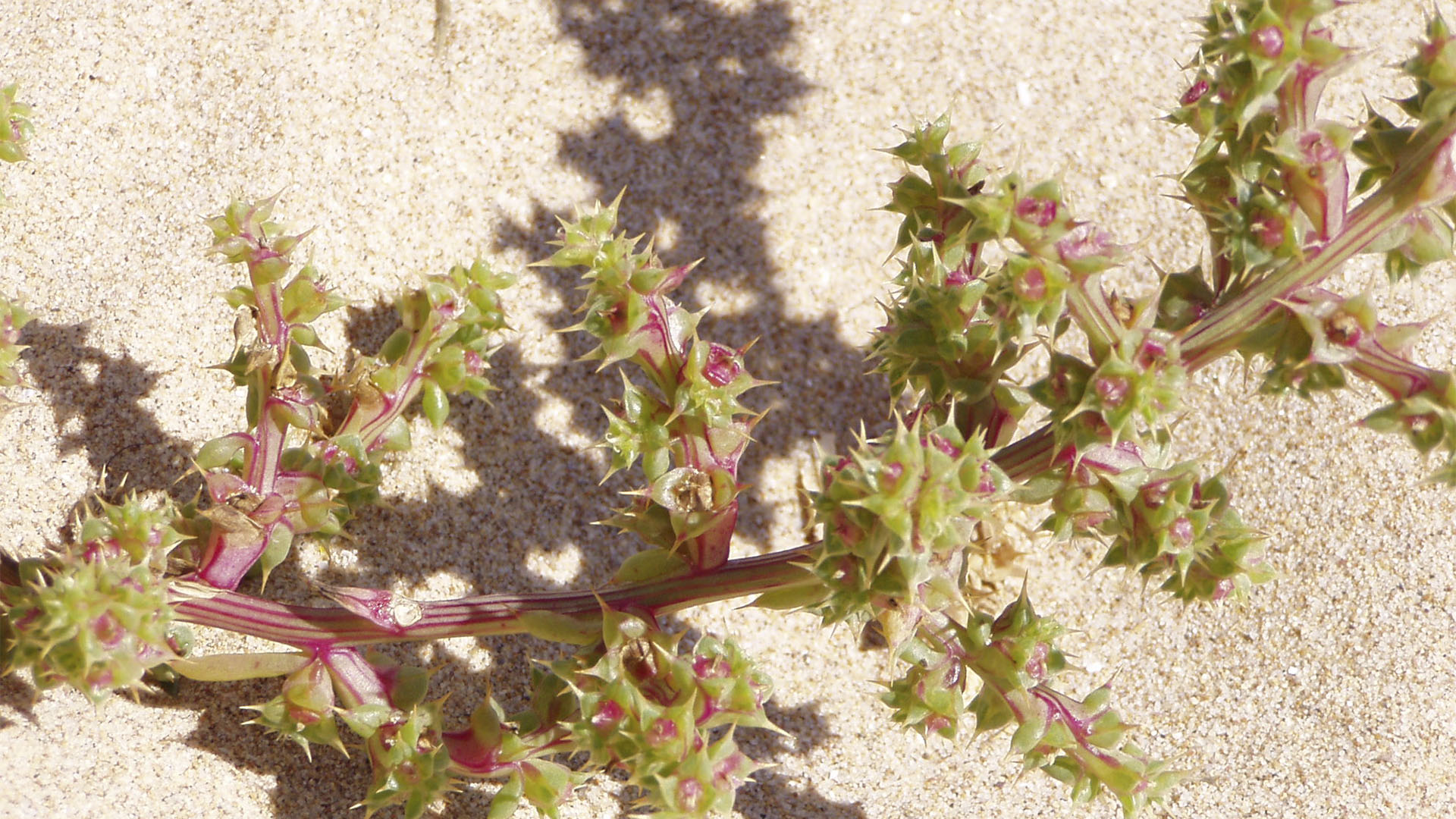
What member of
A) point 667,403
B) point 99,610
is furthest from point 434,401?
point 99,610

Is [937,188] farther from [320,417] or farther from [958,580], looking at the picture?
[320,417]

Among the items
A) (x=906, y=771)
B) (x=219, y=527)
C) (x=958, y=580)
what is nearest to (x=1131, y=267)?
(x=958, y=580)

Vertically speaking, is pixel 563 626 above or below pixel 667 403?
below

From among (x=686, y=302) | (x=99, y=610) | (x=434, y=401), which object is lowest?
(x=686, y=302)

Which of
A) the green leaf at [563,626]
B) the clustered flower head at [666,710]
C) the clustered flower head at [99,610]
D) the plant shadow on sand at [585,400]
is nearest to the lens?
the clustered flower head at [99,610]

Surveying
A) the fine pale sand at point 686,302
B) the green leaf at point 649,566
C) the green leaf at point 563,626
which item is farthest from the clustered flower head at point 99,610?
the green leaf at point 649,566

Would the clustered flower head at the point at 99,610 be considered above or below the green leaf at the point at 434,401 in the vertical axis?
above

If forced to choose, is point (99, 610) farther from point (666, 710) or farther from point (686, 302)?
point (686, 302)

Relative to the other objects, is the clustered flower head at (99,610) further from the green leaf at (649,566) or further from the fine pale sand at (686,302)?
the green leaf at (649,566)
